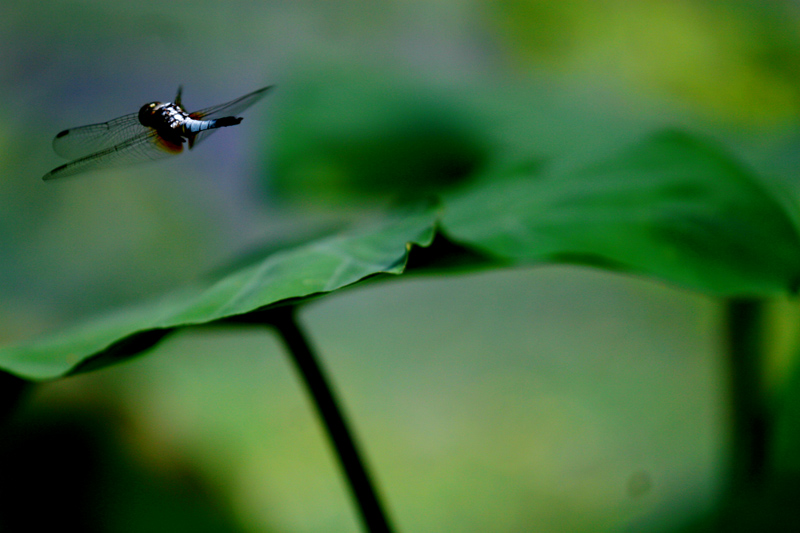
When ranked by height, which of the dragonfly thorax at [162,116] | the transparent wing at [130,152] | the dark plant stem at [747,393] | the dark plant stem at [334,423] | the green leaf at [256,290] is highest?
the dragonfly thorax at [162,116]

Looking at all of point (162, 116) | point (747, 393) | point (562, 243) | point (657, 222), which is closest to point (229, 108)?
point (162, 116)

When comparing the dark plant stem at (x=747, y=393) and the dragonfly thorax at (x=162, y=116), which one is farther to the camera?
the dark plant stem at (x=747, y=393)

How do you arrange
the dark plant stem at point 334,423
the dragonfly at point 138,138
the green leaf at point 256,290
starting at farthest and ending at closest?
1. the dragonfly at point 138,138
2. the dark plant stem at point 334,423
3. the green leaf at point 256,290

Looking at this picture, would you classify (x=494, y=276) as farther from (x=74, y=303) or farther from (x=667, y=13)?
(x=667, y=13)

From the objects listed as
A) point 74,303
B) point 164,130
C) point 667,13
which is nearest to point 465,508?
point 164,130

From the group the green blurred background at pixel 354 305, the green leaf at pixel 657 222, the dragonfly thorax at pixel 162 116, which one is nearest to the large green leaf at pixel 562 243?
the green leaf at pixel 657 222

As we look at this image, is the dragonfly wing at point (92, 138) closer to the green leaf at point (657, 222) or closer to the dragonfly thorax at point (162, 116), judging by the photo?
the dragonfly thorax at point (162, 116)
